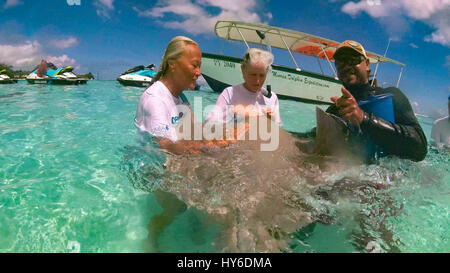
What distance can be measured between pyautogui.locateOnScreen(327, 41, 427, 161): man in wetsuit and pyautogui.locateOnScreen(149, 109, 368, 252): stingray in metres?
0.20

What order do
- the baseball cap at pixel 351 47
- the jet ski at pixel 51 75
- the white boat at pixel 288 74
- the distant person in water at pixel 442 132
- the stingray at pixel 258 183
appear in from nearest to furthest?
1. the stingray at pixel 258 183
2. the baseball cap at pixel 351 47
3. the distant person in water at pixel 442 132
4. the white boat at pixel 288 74
5. the jet ski at pixel 51 75

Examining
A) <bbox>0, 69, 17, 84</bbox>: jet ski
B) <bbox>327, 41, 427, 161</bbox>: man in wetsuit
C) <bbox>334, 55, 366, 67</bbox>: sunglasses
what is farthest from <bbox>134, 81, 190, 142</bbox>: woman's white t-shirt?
<bbox>0, 69, 17, 84</bbox>: jet ski

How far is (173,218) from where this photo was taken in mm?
2299

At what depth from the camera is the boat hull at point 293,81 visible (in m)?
14.0

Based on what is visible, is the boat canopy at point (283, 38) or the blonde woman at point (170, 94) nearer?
the blonde woman at point (170, 94)

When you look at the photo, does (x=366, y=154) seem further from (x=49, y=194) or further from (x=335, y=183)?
(x=49, y=194)

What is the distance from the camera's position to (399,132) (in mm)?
2643

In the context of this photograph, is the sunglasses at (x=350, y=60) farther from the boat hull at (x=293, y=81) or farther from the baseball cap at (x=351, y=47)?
the boat hull at (x=293, y=81)

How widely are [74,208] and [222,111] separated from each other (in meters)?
2.07

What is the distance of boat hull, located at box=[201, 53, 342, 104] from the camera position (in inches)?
549

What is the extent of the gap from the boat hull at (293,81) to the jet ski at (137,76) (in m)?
8.87

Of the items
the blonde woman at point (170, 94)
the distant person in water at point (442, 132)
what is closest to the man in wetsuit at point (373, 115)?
the blonde woman at point (170, 94)

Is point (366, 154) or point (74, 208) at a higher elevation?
point (366, 154)

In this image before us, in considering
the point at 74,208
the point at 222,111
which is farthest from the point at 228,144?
the point at 74,208
